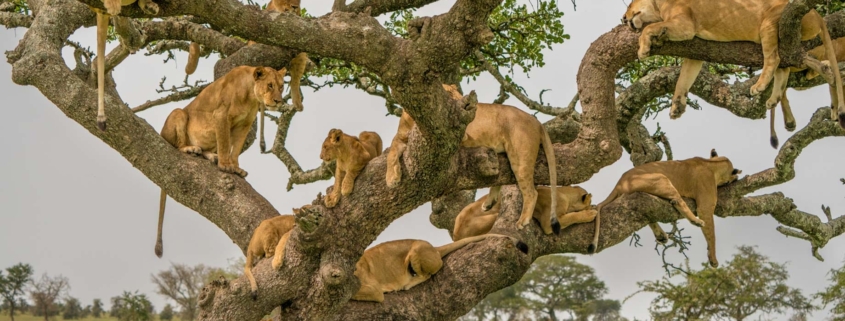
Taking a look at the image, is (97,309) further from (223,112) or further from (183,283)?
(223,112)

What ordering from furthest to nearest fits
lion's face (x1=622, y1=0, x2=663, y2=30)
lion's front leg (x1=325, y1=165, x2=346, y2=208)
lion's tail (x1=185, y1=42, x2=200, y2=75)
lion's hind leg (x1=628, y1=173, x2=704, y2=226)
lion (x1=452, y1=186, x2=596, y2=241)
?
1. lion's tail (x1=185, y1=42, x2=200, y2=75)
2. lion's hind leg (x1=628, y1=173, x2=704, y2=226)
3. lion (x1=452, y1=186, x2=596, y2=241)
4. lion's face (x1=622, y1=0, x2=663, y2=30)
5. lion's front leg (x1=325, y1=165, x2=346, y2=208)

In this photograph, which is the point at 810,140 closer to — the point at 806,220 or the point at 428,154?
the point at 806,220

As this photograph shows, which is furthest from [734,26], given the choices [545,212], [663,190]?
[545,212]

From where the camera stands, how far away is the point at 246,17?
19.5ft

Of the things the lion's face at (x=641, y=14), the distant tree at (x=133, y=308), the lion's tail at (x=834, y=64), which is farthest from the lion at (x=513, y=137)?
the distant tree at (x=133, y=308)

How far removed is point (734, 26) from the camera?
6.73 m

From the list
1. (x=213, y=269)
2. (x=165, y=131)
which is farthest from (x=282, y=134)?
(x=213, y=269)

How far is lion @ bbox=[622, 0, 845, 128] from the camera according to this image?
6.61 meters

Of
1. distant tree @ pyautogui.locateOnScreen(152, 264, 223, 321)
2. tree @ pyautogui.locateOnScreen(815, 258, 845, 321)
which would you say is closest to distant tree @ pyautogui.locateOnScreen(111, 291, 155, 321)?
distant tree @ pyautogui.locateOnScreen(152, 264, 223, 321)

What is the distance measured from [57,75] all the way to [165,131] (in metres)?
0.99

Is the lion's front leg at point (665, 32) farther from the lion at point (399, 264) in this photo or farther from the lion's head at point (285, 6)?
the lion's head at point (285, 6)

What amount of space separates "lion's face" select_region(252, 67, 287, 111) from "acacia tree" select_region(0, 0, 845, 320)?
57cm

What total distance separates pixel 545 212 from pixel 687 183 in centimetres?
143

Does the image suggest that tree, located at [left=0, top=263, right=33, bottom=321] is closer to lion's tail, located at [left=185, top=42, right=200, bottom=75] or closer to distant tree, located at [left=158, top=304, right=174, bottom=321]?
distant tree, located at [left=158, top=304, right=174, bottom=321]
